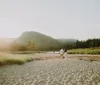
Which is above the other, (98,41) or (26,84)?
(98,41)

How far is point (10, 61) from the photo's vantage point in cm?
3759

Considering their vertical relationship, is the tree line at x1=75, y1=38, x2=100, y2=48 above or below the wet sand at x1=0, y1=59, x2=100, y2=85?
above

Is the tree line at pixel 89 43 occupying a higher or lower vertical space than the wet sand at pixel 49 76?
higher

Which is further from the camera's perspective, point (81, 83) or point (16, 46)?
point (16, 46)

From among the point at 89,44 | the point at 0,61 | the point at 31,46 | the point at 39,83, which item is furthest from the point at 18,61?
the point at 89,44

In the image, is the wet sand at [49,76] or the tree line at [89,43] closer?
the wet sand at [49,76]

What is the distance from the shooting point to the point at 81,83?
18.0 meters

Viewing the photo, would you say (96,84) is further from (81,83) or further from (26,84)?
(26,84)

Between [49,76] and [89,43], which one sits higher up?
[89,43]

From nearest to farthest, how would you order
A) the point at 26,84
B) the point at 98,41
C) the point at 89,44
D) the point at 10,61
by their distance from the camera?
the point at 26,84 < the point at 10,61 < the point at 98,41 < the point at 89,44

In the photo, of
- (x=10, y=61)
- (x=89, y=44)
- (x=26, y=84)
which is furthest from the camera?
(x=89, y=44)

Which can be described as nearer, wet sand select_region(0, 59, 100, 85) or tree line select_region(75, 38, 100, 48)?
wet sand select_region(0, 59, 100, 85)

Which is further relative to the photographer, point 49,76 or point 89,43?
point 89,43

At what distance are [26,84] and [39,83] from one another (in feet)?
3.71
